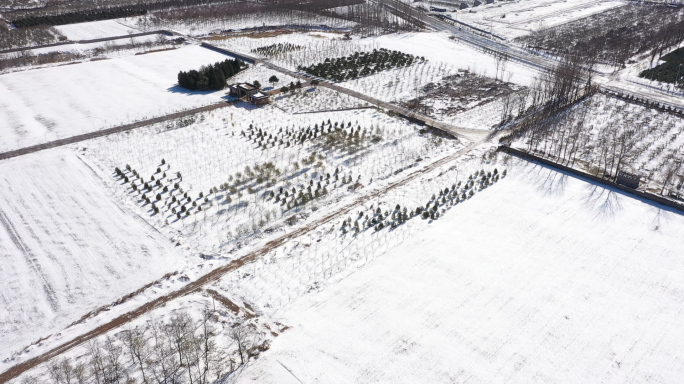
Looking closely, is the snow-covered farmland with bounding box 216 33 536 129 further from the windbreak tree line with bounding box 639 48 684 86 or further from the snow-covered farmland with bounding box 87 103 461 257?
the windbreak tree line with bounding box 639 48 684 86

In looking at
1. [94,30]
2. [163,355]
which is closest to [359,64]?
[163,355]

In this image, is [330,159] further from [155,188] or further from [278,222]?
[155,188]

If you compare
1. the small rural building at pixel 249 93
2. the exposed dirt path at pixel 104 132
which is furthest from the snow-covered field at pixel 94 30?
the exposed dirt path at pixel 104 132

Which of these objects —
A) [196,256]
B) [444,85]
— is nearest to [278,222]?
[196,256]

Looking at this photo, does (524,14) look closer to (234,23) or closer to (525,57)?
(525,57)

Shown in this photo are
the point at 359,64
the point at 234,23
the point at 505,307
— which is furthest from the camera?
the point at 234,23

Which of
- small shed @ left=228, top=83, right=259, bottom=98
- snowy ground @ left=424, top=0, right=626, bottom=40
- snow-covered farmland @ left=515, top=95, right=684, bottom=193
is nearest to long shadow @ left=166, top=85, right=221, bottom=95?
small shed @ left=228, top=83, right=259, bottom=98
